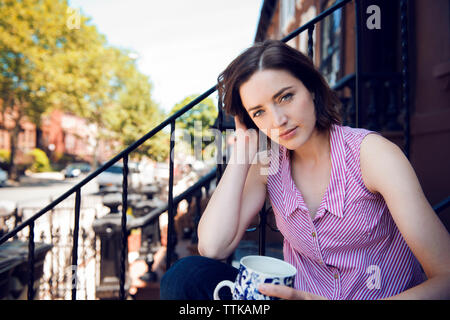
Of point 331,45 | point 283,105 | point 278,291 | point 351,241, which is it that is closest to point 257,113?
point 283,105

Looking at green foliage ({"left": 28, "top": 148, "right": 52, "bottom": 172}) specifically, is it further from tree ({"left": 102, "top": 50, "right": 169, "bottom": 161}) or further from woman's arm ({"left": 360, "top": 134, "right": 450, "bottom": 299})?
woman's arm ({"left": 360, "top": 134, "right": 450, "bottom": 299})

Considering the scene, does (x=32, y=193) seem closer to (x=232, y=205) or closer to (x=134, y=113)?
(x=134, y=113)

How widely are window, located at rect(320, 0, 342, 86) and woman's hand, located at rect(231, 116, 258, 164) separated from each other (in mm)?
5300

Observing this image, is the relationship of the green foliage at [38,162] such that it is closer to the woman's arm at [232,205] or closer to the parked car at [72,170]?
the parked car at [72,170]

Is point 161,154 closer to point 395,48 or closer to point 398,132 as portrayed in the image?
point 398,132

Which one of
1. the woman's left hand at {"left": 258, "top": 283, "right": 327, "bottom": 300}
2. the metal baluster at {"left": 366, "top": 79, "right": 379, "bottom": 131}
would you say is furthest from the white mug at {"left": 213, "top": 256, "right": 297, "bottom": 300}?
the metal baluster at {"left": 366, "top": 79, "right": 379, "bottom": 131}

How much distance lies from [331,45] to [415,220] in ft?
22.9

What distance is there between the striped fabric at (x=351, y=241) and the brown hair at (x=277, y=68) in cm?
23

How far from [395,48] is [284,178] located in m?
4.42

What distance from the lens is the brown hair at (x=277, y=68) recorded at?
137cm

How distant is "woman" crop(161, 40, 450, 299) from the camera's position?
115 cm

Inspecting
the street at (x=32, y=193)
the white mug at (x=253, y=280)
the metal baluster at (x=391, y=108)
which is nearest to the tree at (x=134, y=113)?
the white mug at (x=253, y=280)

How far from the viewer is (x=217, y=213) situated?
139 cm
